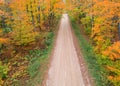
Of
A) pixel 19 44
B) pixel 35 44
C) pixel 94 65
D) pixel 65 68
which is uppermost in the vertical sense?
pixel 19 44

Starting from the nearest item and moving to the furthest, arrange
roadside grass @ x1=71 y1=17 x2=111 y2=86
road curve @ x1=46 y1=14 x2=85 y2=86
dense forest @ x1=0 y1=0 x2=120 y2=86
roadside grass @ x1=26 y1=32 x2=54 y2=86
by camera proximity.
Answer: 1. road curve @ x1=46 y1=14 x2=85 y2=86
2. roadside grass @ x1=71 y1=17 x2=111 y2=86
3. dense forest @ x1=0 y1=0 x2=120 y2=86
4. roadside grass @ x1=26 y1=32 x2=54 y2=86

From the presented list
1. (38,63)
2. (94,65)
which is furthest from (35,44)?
(94,65)

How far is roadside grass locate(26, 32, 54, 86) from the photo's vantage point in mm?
16025

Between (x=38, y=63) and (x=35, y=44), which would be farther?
(x=35, y=44)

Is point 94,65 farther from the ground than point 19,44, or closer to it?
closer to it

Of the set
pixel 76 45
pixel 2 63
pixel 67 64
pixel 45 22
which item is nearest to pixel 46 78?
pixel 67 64

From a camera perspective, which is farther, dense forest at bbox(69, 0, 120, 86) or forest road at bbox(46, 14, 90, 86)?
dense forest at bbox(69, 0, 120, 86)

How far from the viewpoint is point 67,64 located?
18594 millimetres

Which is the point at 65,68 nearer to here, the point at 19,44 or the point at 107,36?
the point at 107,36

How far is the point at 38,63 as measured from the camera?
1916 centimetres

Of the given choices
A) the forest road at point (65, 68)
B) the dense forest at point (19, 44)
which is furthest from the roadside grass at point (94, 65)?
the dense forest at point (19, 44)

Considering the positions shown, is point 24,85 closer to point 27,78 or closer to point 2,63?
point 27,78

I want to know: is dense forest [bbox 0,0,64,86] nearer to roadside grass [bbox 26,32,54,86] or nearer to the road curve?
roadside grass [bbox 26,32,54,86]

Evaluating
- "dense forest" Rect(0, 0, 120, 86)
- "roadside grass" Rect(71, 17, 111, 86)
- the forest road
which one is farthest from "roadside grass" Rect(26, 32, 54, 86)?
"roadside grass" Rect(71, 17, 111, 86)
